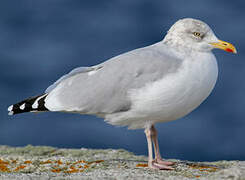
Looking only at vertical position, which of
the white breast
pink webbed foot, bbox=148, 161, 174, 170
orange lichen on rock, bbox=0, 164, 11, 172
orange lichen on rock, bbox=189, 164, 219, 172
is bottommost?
orange lichen on rock, bbox=189, 164, 219, 172

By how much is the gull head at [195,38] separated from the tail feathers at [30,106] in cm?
245

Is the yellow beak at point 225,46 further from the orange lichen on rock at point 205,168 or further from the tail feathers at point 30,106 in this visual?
the tail feathers at point 30,106

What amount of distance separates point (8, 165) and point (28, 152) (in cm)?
230

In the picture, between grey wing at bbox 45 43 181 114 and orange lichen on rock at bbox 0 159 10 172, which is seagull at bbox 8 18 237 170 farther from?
orange lichen on rock at bbox 0 159 10 172

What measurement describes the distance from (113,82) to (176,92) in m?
1.06

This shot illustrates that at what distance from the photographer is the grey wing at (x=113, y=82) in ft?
23.8

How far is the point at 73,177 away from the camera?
675 cm

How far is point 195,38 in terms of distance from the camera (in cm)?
757

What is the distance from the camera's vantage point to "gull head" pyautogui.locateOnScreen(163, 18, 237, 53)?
7551 millimetres

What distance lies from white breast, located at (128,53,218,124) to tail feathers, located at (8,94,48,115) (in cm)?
179

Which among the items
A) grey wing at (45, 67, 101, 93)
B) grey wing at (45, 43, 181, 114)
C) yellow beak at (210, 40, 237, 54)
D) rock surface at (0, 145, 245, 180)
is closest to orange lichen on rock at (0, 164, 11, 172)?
rock surface at (0, 145, 245, 180)

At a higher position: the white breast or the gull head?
the gull head

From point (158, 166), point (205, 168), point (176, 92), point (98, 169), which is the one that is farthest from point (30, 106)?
point (205, 168)

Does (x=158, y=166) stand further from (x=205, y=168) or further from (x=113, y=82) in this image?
(x=113, y=82)
